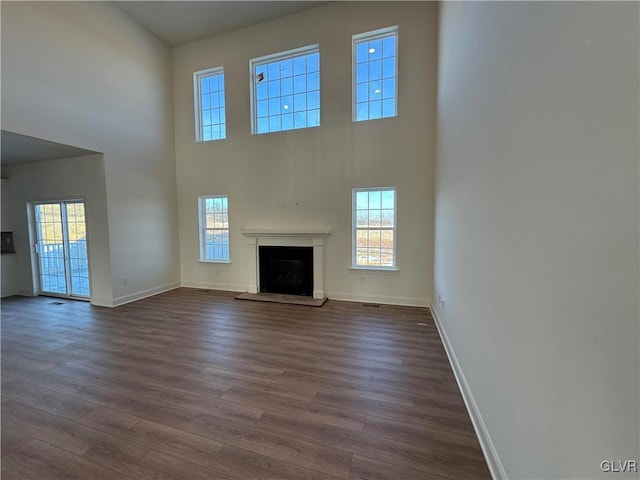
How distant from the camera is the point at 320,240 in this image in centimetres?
500

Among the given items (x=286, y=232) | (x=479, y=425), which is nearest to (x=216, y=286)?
(x=286, y=232)

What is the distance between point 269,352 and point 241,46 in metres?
5.95

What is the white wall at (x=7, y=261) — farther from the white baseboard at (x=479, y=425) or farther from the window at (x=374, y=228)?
the white baseboard at (x=479, y=425)

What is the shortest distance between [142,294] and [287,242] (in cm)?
312

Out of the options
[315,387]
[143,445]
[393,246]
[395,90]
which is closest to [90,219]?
[143,445]

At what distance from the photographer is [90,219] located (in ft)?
15.6

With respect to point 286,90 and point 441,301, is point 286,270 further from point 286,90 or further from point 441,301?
point 286,90

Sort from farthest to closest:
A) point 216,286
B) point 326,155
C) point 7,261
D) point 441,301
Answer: point 216,286
point 7,261
point 326,155
point 441,301

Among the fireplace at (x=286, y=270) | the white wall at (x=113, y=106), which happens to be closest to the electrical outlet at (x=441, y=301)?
the fireplace at (x=286, y=270)

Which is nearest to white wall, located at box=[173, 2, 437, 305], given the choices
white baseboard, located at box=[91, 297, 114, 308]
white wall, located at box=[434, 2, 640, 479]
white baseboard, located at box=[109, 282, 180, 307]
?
white baseboard, located at box=[109, 282, 180, 307]

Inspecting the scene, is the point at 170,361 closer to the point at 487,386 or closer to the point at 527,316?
the point at 487,386

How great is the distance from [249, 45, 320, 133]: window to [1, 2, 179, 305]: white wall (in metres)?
2.18

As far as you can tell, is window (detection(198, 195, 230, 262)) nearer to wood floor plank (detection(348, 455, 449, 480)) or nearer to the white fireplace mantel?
the white fireplace mantel

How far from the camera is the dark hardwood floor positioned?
1614 millimetres
